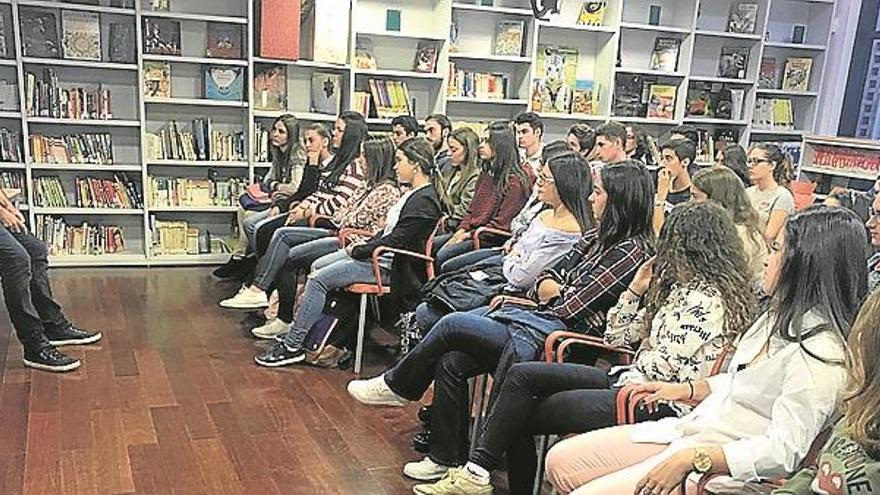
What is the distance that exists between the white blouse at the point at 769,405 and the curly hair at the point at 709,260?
239 mm

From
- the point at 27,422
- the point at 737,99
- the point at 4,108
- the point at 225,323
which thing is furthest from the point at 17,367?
the point at 737,99

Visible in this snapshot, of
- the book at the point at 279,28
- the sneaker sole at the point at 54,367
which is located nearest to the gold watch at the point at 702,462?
the sneaker sole at the point at 54,367

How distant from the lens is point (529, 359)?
271 centimetres

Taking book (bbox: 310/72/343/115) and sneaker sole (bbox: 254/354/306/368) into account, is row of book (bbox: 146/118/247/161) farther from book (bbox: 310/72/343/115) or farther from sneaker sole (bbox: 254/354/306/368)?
sneaker sole (bbox: 254/354/306/368)

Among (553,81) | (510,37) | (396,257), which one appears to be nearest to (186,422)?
(396,257)

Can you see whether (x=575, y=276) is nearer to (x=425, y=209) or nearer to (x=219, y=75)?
(x=425, y=209)

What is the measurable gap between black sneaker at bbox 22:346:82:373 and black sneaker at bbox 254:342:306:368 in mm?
886

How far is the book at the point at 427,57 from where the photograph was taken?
6375 millimetres

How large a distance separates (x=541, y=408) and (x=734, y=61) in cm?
571

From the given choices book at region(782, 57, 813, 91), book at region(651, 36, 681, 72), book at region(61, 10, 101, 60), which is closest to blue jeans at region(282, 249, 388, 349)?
book at region(61, 10, 101, 60)

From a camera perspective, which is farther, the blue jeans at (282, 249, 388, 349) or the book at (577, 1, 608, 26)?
the book at (577, 1, 608, 26)

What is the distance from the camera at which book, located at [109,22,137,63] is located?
564cm

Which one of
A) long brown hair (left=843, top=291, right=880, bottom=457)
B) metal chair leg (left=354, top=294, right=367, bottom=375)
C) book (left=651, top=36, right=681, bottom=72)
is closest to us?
long brown hair (left=843, top=291, right=880, bottom=457)

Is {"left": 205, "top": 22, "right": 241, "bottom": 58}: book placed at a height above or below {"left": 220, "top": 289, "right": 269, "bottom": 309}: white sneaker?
above
